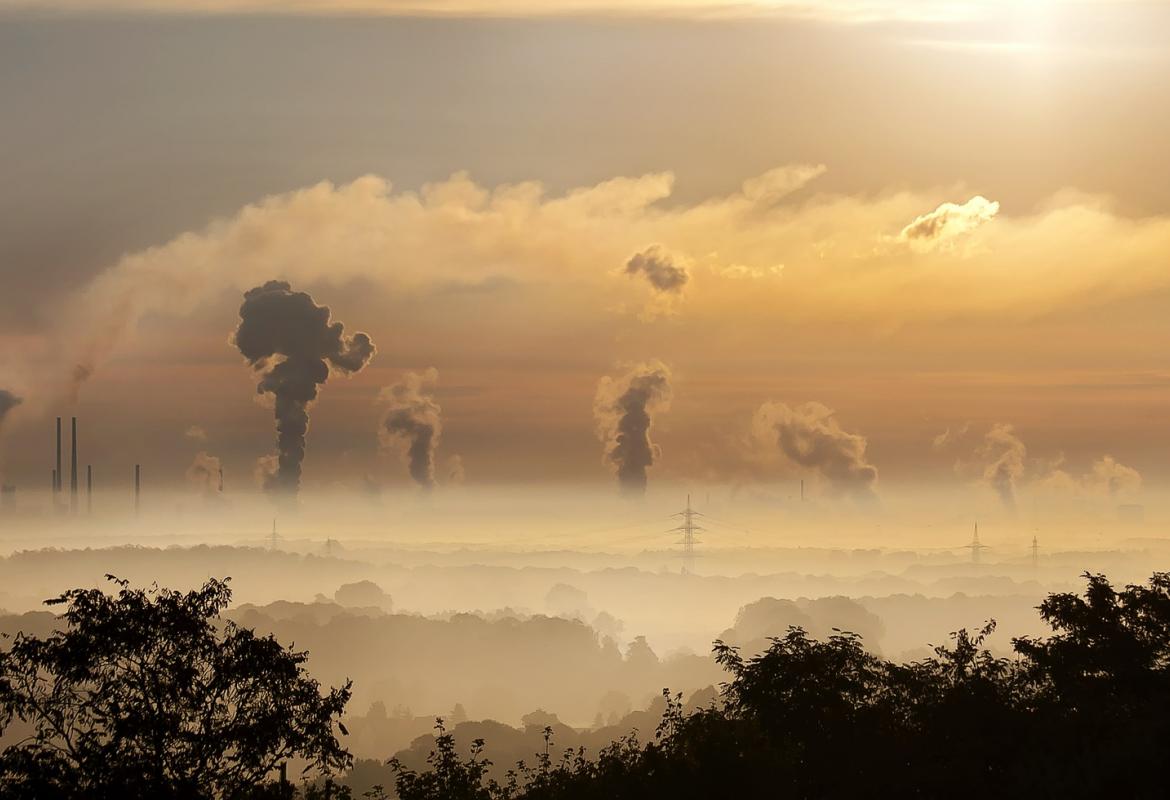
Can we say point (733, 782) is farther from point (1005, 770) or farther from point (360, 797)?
point (360, 797)

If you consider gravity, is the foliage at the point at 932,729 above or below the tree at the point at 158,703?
below

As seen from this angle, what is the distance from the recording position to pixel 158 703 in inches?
1366

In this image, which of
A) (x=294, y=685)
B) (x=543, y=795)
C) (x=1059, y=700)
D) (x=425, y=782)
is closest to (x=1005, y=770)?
(x=1059, y=700)

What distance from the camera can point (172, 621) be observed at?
116 ft

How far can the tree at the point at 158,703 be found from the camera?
33.6 meters

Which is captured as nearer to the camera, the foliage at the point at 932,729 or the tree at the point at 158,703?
the tree at the point at 158,703

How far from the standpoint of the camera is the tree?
110ft

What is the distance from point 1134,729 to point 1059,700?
11.3m

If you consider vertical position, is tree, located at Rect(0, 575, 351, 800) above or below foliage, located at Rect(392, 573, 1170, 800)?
above

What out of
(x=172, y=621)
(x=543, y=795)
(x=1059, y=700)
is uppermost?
(x=172, y=621)

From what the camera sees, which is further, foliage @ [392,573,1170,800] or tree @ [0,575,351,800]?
foliage @ [392,573,1170,800]

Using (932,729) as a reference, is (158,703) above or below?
above

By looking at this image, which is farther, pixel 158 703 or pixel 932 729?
pixel 932 729

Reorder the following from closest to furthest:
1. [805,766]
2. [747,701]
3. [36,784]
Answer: [36,784]
[805,766]
[747,701]
